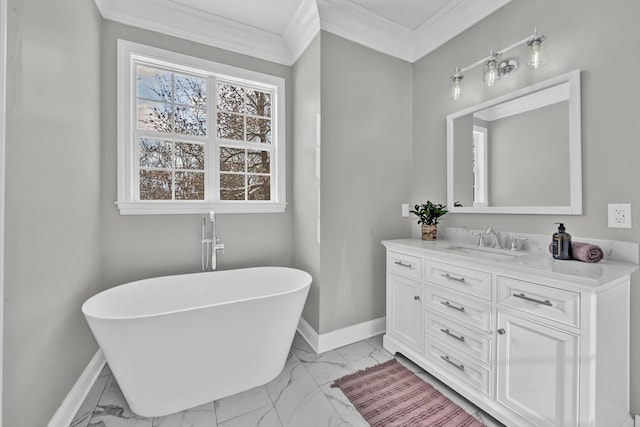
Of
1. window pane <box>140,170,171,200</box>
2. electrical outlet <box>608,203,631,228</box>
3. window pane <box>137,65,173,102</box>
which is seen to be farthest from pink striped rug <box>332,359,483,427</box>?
window pane <box>137,65,173,102</box>

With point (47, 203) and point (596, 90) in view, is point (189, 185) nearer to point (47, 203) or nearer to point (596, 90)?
point (47, 203)

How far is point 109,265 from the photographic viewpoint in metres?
2.06

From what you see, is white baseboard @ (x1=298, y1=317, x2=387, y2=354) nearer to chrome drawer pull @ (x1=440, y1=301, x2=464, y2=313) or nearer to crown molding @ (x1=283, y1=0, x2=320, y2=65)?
chrome drawer pull @ (x1=440, y1=301, x2=464, y2=313)

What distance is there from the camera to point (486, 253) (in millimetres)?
1760

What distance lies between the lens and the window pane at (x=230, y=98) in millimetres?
2537

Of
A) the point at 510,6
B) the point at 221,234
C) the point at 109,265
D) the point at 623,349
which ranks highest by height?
the point at 510,6

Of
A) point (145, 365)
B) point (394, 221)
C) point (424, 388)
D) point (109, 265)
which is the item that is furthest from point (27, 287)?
point (394, 221)

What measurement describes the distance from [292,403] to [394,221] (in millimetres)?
1650

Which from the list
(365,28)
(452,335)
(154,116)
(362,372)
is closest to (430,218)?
(452,335)

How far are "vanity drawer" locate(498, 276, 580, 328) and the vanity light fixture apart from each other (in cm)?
133

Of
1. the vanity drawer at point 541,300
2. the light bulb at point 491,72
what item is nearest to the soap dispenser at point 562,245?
the vanity drawer at point 541,300

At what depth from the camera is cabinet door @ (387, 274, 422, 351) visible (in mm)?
1885

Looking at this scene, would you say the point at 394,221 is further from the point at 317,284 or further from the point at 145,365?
the point at 145,365

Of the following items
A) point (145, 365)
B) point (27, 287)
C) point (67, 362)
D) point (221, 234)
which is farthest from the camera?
point (221, 234)
